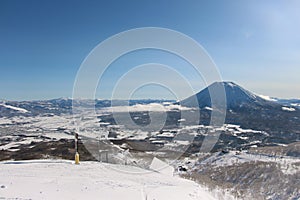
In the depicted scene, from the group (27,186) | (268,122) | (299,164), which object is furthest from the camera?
(268,122)

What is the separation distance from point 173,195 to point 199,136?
10434cm

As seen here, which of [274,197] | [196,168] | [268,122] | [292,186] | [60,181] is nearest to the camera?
[60,181]

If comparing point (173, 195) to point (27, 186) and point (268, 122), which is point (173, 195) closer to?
point (27, 186)

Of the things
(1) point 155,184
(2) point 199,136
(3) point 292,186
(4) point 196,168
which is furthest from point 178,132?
(1) point 155,184

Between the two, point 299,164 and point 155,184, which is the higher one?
point 155,184

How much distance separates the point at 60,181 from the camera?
14680 mm

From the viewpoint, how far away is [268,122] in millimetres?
155875

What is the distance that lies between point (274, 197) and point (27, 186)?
25475mm

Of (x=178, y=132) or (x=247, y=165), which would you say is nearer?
(x=247, y=165)

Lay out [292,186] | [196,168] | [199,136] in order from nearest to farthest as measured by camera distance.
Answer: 1. [292,186]
2. [196,168]
3. [199,136]

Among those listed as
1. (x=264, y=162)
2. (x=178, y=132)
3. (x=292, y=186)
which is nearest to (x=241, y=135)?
(x=178, y=132)

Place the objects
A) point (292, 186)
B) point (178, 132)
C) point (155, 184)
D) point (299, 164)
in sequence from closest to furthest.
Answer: point (155, 184) < point (292, 186) < point (299, 164) < point (178, 132)

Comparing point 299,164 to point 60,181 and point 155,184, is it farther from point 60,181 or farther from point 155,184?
point 60,181

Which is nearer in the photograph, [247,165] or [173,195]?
[173,195]
